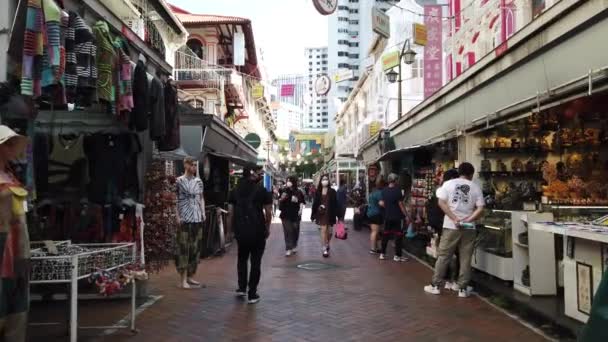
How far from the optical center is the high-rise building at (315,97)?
47.3 m

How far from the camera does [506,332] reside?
5477mm

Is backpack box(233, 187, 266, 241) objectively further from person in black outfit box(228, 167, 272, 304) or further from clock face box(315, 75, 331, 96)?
clock face box(315, 75, 331, 96)

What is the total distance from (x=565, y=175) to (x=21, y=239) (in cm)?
Result: 824

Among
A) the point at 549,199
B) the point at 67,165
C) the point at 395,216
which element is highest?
the point at 67,165

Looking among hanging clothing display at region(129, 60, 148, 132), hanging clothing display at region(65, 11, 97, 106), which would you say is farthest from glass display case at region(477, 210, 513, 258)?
hanging clothing display at region(65, 11, 97, 106)

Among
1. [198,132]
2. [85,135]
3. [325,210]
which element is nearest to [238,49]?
[198,132]

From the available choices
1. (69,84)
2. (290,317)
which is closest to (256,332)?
(290,317)

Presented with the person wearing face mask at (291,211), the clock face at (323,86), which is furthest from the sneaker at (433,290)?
the clock face at (323,86)

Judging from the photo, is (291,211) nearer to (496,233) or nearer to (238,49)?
(496,233)

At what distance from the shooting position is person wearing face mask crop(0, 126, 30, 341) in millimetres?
3695

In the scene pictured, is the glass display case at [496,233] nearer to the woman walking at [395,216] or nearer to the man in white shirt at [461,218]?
the man in white shirt at [461,218]

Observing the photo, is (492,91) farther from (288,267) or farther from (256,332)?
(256,332)

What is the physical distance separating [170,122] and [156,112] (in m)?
0.63

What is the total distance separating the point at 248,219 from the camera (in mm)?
6770
